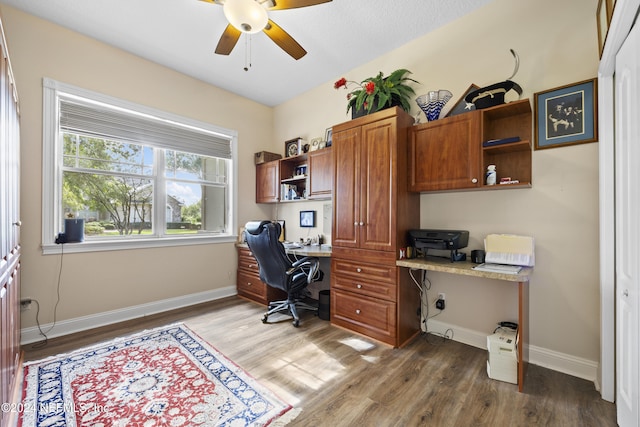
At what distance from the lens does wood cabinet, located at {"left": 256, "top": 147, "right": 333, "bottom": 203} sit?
11.3ft

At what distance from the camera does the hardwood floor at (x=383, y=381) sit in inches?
62.9

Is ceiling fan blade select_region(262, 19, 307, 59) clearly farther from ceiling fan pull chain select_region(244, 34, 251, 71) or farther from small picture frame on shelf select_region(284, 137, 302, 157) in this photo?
small picture frame on shelf select_region(284, 137, 302, 157)

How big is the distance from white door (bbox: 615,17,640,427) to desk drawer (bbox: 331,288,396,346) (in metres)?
1.39

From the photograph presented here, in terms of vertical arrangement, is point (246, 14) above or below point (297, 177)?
above

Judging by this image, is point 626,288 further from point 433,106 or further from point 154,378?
point 154,378

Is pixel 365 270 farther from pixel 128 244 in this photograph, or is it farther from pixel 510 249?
pixel 128 244

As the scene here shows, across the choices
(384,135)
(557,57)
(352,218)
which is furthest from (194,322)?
(557,57)

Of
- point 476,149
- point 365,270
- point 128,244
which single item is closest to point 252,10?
point 476,149

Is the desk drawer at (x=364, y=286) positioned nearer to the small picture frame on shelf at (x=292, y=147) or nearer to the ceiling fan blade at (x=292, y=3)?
the small picture frame on shelf at (x=292, y=147)

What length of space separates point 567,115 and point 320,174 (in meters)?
2.39

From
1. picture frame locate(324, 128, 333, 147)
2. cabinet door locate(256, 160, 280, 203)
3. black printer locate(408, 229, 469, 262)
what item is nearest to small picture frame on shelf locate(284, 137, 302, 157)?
cabinet door locate(256, 160, 280, 203)

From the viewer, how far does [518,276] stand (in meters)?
1.80

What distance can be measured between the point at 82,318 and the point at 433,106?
4.17 meters

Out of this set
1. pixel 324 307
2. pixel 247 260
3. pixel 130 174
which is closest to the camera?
pixel 324 307
